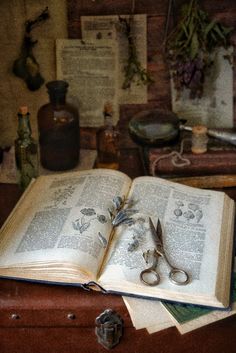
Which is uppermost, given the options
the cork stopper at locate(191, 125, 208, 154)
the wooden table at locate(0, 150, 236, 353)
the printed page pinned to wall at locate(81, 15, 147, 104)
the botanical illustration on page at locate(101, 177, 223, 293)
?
the printed page pinned to wall at locate(81, 15, 147, 104)

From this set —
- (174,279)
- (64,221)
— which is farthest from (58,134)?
(174,279)

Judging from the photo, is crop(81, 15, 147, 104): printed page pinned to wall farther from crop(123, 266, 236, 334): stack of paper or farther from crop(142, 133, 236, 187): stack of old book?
crop(123, 266, 236, 334): stack of paper

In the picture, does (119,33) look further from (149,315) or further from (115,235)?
(149,315)

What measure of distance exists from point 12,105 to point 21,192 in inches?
11.3

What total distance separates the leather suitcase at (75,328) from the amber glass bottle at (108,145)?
1.58 ft

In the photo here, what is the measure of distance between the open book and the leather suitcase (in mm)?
28

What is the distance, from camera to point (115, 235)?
3.70 feet

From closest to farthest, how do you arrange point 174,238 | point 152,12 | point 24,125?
point 174,238 < point 24,125 < point 152,12

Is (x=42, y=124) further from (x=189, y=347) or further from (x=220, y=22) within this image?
(x=189, y=347)

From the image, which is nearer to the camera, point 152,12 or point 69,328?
point 69,328

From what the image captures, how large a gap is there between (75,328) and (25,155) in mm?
475

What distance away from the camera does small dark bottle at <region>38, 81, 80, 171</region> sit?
1415 millimetres

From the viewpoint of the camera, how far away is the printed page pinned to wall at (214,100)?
1478mm

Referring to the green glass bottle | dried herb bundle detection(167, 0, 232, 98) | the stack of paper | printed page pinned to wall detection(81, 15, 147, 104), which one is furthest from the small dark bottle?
the stack of paper
